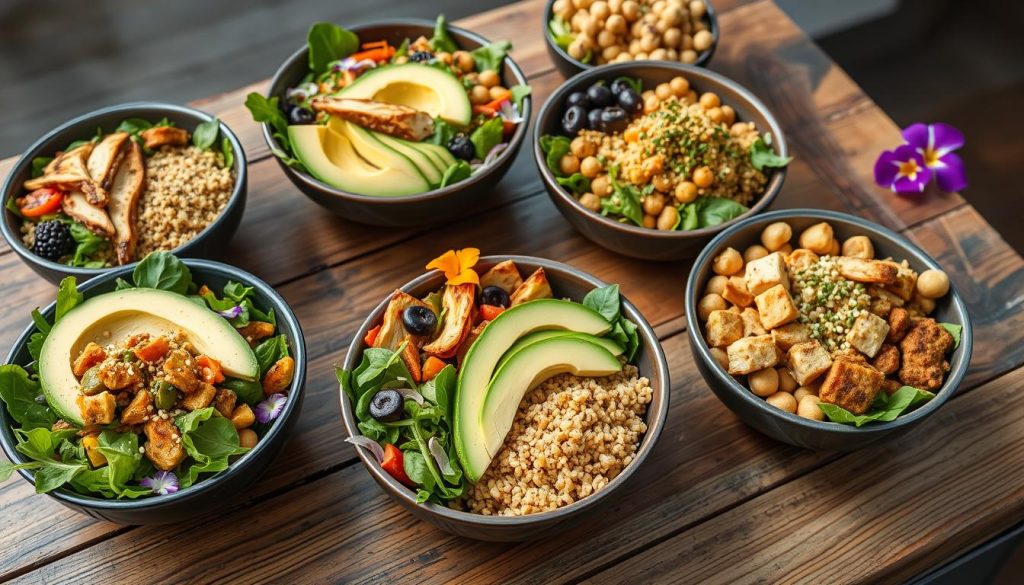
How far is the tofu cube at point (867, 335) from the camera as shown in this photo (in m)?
1.63

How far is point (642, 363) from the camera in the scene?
5.42 feet

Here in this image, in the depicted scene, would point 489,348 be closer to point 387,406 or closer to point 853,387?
point 387,406

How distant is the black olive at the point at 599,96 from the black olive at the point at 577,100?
1 centimetres

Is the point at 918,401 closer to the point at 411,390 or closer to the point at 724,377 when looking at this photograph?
the point at 724,377

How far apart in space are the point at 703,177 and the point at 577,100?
1.21ft

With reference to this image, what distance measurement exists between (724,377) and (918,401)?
0.35 metres

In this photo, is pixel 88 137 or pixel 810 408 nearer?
pixel 810 408

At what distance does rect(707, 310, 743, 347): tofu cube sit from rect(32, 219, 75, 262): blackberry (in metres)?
1.30

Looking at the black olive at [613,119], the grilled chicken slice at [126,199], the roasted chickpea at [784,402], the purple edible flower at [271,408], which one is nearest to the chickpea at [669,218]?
the black olive at [613,119]

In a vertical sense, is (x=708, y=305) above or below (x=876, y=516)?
above

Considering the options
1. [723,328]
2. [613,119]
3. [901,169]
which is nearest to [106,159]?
[613,119]

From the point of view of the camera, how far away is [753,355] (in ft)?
5.27

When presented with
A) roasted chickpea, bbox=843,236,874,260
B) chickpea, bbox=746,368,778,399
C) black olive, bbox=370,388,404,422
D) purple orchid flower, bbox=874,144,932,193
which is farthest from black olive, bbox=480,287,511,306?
purple orchid flower, bbox=874,144,932,193

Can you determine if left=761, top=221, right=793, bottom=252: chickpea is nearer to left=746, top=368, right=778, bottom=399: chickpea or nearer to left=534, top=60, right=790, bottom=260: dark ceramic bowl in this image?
left=534, top=60, right=790, bottom=260: dark ceramic bowl
